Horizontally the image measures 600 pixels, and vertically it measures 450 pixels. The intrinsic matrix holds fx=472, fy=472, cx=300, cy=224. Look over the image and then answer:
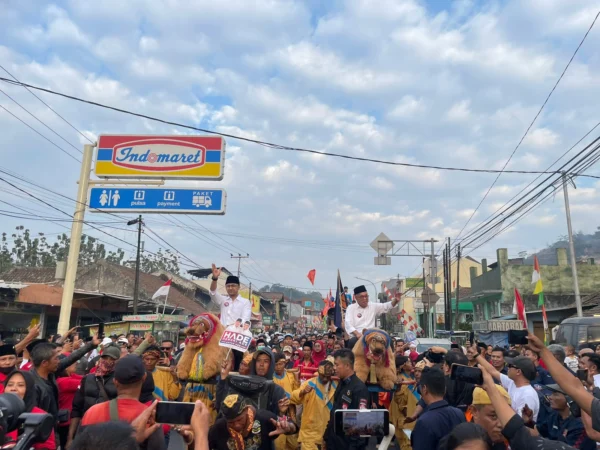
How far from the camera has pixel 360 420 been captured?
3377 millimetres

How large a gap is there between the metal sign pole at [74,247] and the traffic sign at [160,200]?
0.33 metres

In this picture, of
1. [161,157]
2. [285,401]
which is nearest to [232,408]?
[285,401]

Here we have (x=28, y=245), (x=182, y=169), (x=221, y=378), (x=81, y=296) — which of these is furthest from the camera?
(x=28, y=245)

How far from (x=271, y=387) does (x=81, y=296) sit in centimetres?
1744

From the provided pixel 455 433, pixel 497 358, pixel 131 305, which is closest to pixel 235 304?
pixel 497 358

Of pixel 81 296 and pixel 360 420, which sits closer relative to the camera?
pixel 360 420

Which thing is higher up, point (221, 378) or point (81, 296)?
point (81, 296)

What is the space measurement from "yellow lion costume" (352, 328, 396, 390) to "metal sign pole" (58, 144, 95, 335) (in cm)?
873

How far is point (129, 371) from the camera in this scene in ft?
9.70

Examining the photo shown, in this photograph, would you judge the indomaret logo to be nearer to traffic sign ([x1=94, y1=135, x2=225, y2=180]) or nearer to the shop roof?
traffic sign ([x1=94, y1=135, x2=225, y2=180])

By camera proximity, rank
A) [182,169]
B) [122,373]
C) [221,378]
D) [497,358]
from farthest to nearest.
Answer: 1. [182,169]
2. [497,358]
3. [221,378]
4. [122,373]

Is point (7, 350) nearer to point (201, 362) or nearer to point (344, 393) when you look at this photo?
point (201, 362)

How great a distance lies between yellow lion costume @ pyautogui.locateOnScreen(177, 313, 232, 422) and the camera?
17.2ft

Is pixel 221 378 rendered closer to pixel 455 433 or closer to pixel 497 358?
pixel 455 433
